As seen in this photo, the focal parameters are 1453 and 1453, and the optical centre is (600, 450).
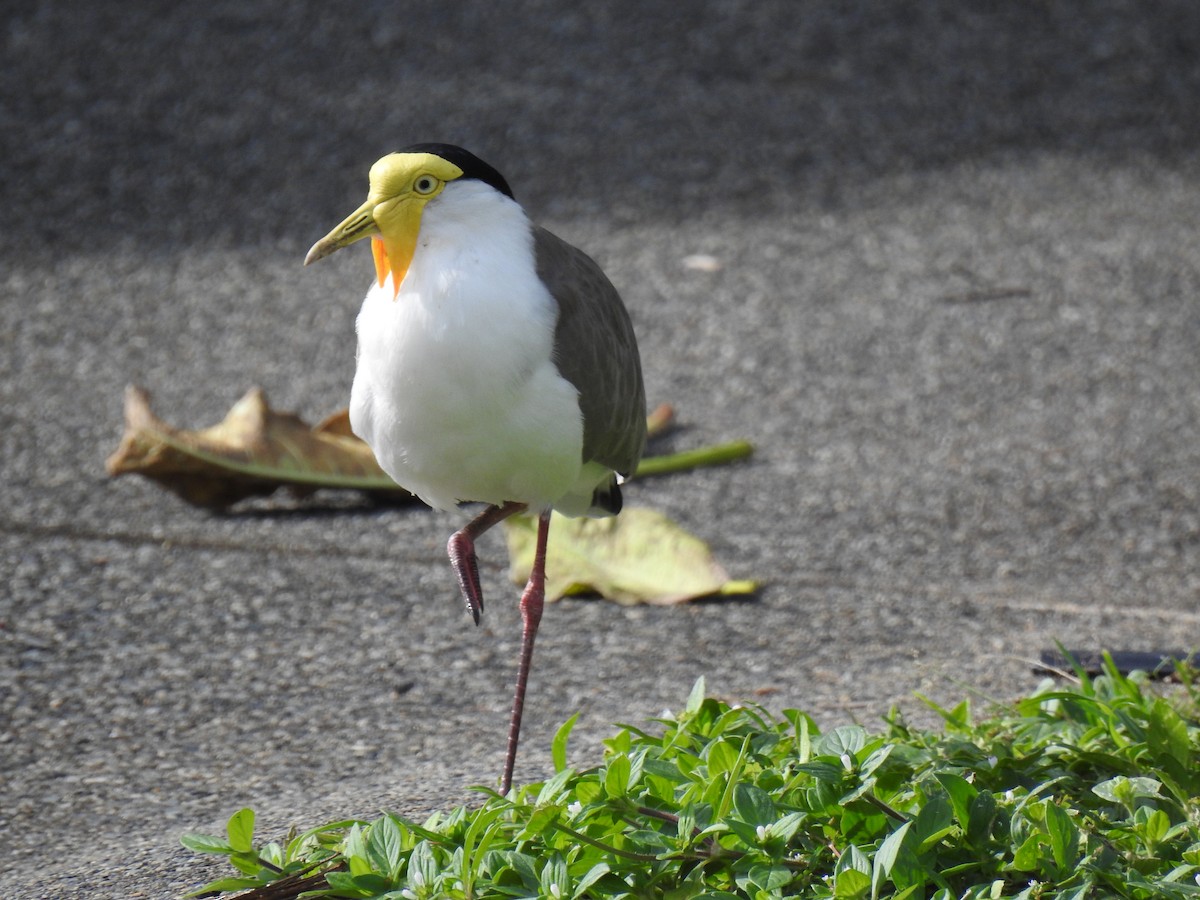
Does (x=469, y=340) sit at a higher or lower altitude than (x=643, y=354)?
higher

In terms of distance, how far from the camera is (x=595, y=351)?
260cm

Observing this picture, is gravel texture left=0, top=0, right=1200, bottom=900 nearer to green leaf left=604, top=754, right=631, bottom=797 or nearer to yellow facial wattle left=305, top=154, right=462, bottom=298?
green leaf left=604, top=754, right=631, bottom=797

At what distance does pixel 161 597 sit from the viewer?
12.5ft

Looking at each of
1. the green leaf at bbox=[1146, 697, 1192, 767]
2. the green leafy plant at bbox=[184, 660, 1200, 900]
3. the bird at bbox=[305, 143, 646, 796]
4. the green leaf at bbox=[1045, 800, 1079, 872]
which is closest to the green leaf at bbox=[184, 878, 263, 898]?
the green leafy plant at bbox=[184, 660, 1200, 900]

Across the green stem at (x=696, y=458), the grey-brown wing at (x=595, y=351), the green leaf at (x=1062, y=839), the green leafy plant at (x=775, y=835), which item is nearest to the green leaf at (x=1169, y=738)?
the green leafy plant at (x=775, y=835)

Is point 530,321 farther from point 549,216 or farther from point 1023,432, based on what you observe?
point 549,216

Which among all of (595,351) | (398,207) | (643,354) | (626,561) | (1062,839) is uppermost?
(398,207)

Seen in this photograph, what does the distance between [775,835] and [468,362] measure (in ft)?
2.91

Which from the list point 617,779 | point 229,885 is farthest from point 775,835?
point 229,885

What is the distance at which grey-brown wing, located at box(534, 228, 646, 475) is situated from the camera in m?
2.53

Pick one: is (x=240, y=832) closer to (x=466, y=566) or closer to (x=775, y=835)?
(x=466, y=566)

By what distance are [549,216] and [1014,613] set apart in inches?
130

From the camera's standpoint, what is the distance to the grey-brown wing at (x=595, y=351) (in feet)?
8.31

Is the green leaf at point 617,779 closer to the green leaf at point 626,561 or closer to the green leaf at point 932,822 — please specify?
the green leaf at point 932,822
